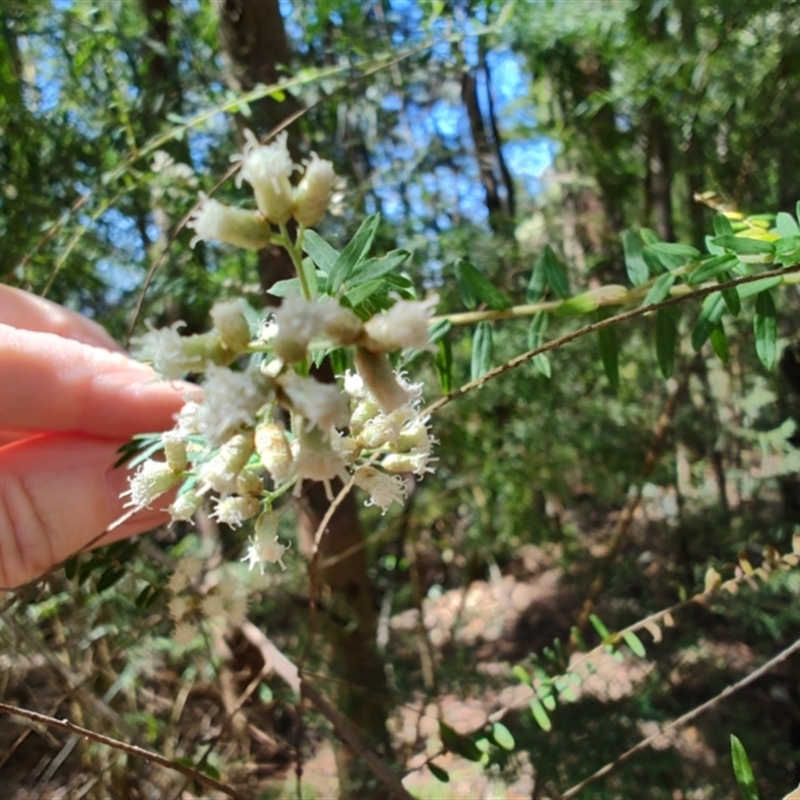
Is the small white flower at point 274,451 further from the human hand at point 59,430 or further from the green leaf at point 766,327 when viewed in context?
the green leaf at point 766,327

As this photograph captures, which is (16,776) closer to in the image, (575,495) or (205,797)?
(205,797)

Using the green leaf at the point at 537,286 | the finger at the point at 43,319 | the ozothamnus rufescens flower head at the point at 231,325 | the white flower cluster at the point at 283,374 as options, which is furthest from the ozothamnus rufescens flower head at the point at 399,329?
the finger at the point at 43,319

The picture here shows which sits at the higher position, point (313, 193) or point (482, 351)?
point (313, 193)

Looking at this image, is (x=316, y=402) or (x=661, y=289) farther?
(x=661, y=289)

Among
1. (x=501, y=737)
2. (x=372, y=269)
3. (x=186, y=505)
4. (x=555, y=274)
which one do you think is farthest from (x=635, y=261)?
(x=501, y=737)

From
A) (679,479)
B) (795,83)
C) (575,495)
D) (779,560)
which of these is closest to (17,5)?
(795,83)

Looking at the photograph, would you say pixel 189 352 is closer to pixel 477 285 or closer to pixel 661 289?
pixel 477 285

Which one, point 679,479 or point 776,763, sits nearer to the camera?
point 776,763
